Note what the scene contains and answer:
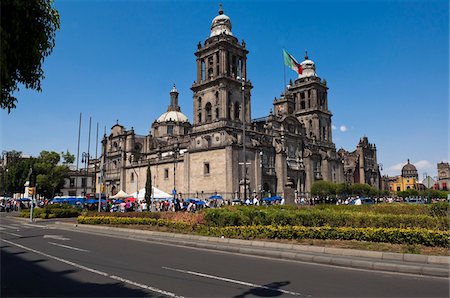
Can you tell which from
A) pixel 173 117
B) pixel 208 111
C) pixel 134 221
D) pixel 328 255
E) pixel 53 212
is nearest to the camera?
pixel 328 255

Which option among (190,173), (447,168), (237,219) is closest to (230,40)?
(190,173)

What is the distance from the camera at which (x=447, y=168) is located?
131 meters

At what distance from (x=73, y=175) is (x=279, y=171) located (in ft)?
179

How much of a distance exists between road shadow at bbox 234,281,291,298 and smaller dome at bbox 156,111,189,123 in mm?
76283

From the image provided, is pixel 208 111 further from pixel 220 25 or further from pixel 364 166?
pixel 364 166

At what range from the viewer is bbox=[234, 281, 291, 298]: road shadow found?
7.98m

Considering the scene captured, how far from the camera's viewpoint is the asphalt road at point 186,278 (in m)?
8.16

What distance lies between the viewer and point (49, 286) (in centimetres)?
872

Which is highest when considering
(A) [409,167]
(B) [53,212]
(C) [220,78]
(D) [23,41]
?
(C) [220,78]

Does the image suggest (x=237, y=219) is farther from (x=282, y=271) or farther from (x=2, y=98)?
(x=2, y=98)

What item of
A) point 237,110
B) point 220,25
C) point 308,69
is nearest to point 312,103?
point 308,69

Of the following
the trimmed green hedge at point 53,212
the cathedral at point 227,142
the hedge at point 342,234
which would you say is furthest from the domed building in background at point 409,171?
the hedge at point 342,234

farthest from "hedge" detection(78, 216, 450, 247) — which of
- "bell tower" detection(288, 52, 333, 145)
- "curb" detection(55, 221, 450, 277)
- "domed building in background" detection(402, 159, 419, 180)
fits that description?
"domed building in background" detection(402, 159, 419, 180)

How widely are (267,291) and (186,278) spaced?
2.35 meters
